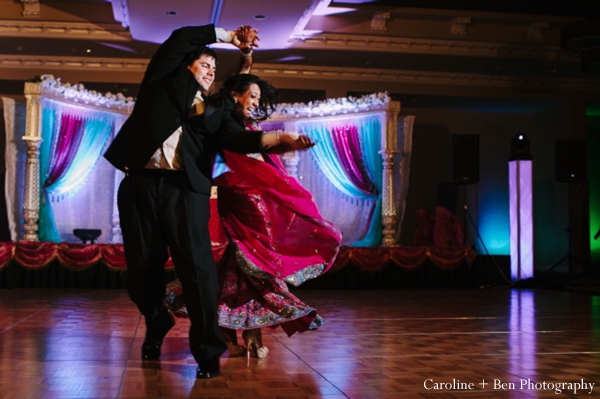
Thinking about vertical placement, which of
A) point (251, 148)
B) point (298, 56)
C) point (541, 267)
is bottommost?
point (541, 267)

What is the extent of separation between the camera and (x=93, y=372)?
7.56ft

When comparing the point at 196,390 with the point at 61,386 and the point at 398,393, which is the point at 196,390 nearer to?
the point at 61,386

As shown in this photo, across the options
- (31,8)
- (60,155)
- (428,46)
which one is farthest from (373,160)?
(31,8)

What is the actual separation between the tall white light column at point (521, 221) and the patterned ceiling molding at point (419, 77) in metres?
2.08

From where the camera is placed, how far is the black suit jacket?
2299 millimetres

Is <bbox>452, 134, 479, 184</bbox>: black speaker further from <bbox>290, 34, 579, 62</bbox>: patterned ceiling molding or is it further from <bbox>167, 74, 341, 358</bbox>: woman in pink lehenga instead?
<bbox>167, 74, 341, 358</bbox>: woman in pink lehenga

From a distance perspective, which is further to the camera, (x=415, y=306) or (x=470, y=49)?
(x=470, y=49)

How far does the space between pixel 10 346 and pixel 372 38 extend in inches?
278

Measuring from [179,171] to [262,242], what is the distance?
60cm

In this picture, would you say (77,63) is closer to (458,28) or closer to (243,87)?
(458,28)

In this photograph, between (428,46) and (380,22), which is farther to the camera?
(428,46)

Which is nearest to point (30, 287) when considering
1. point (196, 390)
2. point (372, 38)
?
point (372, 38)

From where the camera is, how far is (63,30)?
850 cm

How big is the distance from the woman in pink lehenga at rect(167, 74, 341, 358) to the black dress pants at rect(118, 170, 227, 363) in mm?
403
